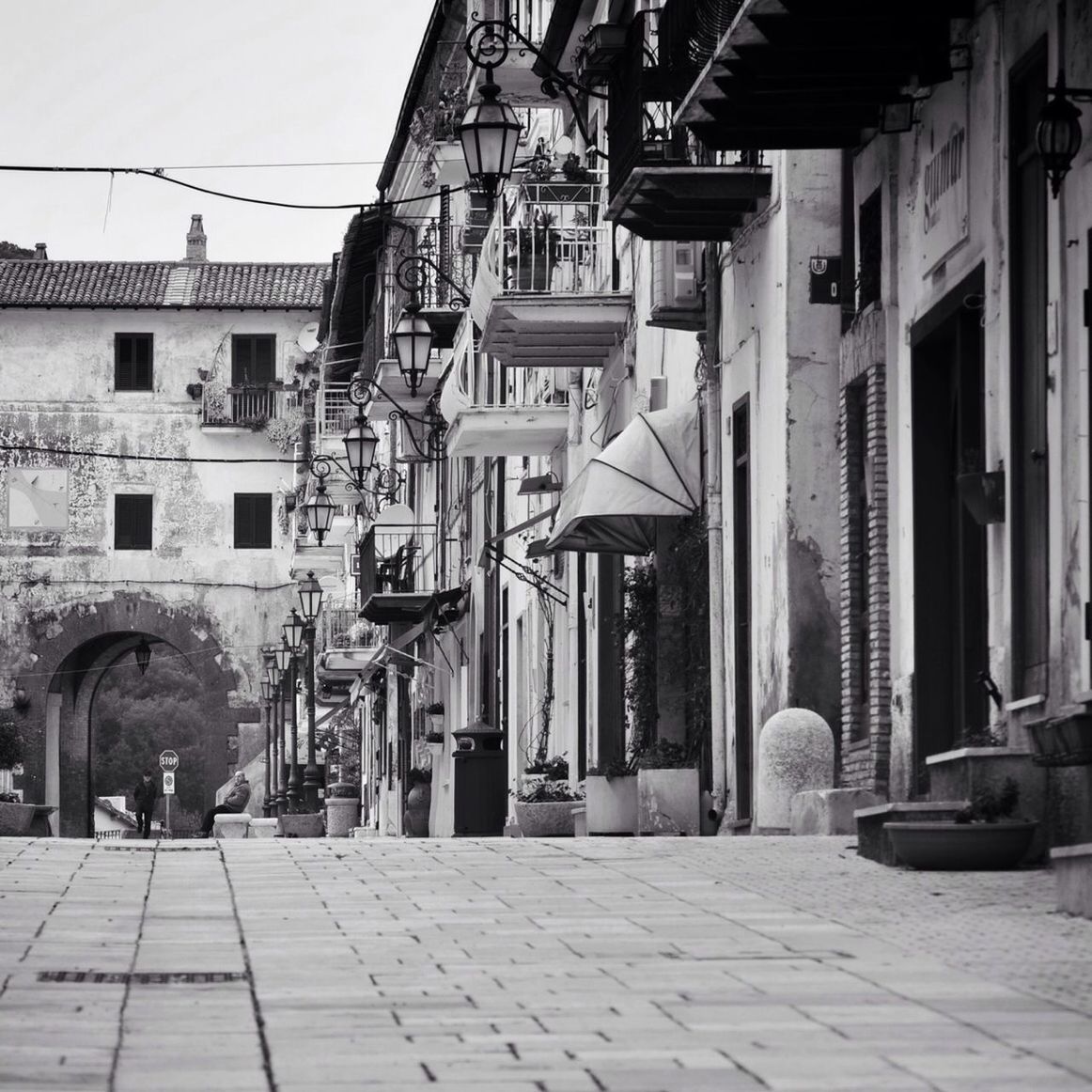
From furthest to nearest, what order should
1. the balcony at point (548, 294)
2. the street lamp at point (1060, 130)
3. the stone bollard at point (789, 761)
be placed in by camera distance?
the balcony at point (548, 294), the stone bollard at point (789, 761), the street lamp at point (1060, 130)

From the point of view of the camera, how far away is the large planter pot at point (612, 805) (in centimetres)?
1977

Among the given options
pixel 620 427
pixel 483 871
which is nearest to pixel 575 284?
pixel 620 427

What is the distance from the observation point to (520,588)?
29.8 metres

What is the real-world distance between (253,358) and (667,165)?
146ft

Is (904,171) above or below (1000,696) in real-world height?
above

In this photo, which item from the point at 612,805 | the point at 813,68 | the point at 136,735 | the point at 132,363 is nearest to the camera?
the point at 813,68

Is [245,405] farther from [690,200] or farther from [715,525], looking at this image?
[690,200]

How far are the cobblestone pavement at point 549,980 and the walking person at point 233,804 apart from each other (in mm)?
31799

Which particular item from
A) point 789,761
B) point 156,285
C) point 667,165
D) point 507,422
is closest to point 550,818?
point 507,422

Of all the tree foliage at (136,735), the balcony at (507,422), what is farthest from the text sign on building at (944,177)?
the tree foliage at (136,735)

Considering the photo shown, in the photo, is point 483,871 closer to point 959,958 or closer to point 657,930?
point 657,930

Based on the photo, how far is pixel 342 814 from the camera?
43.8m

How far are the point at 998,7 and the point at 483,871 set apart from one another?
500 centimetres

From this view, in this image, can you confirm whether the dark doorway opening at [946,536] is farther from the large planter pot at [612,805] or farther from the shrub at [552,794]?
the shrub at [552,794]
